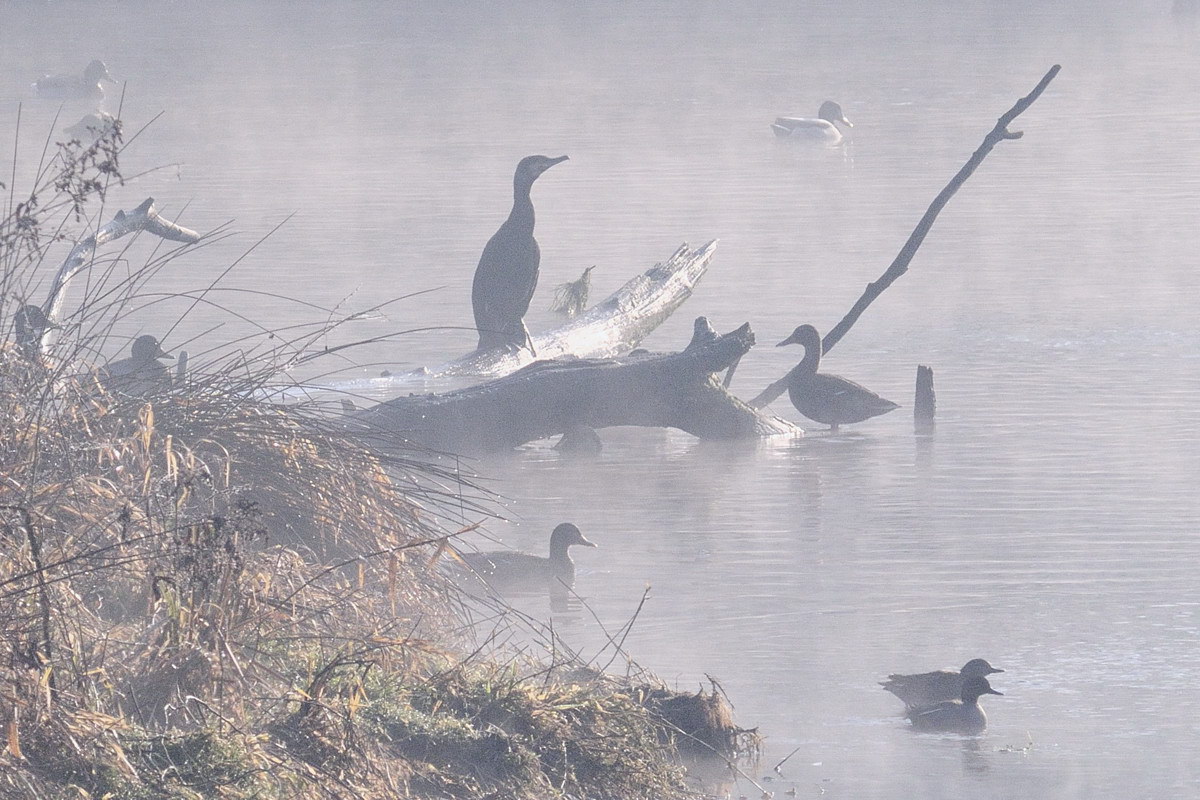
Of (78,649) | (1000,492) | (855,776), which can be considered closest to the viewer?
(78,649)

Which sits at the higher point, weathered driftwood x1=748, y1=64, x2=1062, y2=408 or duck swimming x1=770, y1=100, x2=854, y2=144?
duck swimming x1=770, y1=100, x2=854, y2=144

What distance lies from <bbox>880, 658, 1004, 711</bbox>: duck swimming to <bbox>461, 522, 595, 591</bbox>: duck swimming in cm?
198

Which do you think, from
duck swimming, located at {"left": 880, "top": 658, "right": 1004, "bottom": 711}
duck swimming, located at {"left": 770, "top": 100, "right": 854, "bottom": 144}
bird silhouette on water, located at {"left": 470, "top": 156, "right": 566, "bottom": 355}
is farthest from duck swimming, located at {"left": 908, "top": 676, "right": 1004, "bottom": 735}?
duck swimming, located at {"left": 770, "top": 100, "right": 854, "bottom": 144}

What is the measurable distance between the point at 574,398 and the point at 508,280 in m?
2.93

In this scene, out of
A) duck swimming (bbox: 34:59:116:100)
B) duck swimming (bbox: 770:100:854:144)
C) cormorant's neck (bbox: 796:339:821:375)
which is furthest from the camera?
duck swimming (bbox: 34:59:116:100)

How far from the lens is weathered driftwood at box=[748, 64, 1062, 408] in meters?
12.7

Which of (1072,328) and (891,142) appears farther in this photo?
(891,142)

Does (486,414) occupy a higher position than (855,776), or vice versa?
(486,414)

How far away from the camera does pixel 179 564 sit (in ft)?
16.5

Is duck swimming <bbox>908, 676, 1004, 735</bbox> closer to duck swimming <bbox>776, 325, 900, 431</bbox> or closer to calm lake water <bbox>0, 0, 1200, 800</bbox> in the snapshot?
calm lake water <bbox>0, 0, 1200, 800</bbox>

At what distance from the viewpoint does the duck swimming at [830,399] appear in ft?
42.6

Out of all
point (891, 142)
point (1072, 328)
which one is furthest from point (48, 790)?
point (891, 142)

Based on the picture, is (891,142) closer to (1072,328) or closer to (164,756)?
(1072,328)

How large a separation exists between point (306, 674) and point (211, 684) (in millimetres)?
308
